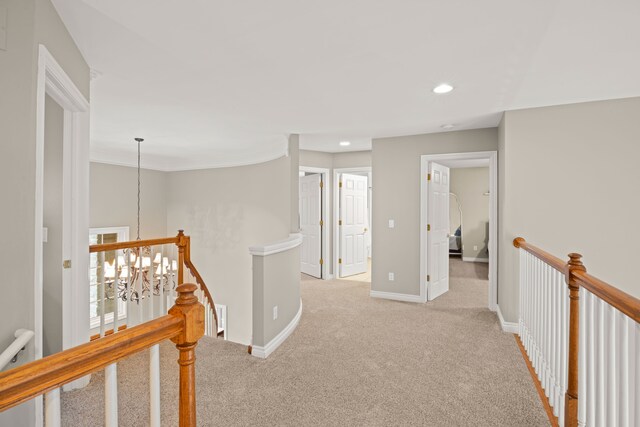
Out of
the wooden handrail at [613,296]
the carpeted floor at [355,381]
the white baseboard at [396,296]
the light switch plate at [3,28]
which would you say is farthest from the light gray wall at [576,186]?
the light switch plate at [3,28]

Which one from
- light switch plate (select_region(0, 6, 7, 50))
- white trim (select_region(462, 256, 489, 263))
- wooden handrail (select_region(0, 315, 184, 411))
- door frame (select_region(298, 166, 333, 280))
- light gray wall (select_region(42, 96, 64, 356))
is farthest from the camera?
white trim (select_region(462, 256, 489, 263))

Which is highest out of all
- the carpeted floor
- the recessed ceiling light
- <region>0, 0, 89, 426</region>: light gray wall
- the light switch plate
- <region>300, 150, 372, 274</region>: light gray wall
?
the recessed ceiling light

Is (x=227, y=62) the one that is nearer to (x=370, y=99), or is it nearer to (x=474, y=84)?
(x=370, y=99)

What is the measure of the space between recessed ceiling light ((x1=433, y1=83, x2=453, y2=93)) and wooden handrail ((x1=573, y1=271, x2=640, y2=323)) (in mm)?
1724

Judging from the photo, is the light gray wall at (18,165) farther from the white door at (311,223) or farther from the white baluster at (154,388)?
the white door at (311,223)

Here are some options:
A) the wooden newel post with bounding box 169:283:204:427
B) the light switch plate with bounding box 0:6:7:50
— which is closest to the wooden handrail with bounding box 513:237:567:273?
the wooden newel post with bounding box 169:283:204:427

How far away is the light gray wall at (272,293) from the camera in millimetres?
2861

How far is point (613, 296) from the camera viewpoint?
47.0 inches

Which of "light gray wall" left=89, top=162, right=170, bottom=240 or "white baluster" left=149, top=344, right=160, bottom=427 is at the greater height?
"light gray wall" left=89, top=162, right=170, bottom=240

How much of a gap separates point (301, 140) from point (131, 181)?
3.68 metres

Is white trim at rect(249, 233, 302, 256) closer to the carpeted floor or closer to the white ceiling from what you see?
the carpeted floor

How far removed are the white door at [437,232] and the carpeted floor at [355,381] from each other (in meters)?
0.97

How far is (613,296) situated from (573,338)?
635mm

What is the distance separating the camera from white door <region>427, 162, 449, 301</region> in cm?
450
